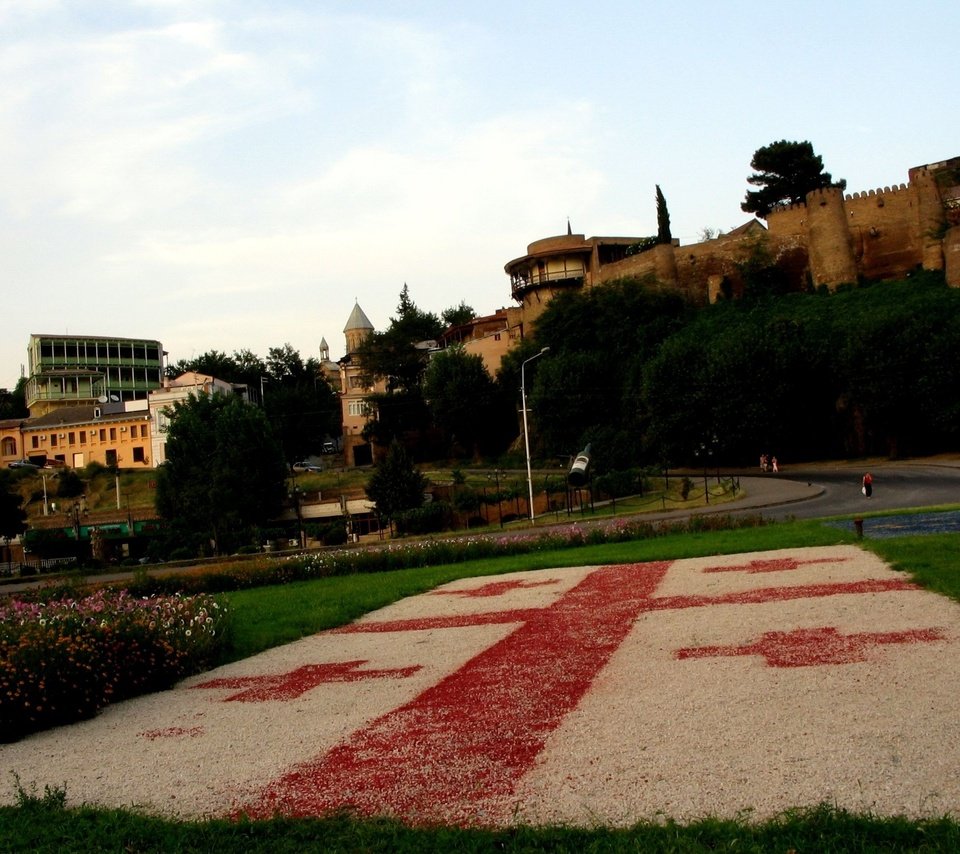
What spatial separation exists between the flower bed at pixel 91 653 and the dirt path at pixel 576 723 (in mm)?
350

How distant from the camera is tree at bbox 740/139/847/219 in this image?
88375 millimetres

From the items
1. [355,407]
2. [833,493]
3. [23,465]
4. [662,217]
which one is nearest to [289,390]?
[355,407]

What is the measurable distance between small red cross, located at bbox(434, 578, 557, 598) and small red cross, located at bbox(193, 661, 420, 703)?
662 cm

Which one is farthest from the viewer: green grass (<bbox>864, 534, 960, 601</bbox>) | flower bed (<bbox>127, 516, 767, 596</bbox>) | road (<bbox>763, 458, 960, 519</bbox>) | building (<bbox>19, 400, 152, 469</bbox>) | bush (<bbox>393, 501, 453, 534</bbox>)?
building (<bbox>19, 400, 152, 469</bbox>)

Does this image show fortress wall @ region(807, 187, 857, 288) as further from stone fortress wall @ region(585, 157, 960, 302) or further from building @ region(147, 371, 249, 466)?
building @ region(147, 371, 249, 466)

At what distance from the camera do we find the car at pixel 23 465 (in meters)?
91.6

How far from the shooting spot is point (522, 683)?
11.1 metres

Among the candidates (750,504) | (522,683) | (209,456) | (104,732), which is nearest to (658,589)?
(522,683)

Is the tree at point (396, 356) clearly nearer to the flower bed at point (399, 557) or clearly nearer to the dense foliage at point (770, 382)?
the dense foliage at point (770, 382)

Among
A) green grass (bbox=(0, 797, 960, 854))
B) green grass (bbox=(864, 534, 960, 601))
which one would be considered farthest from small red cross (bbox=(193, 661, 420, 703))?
green grass (bbox=(864, 534, 960, 601))

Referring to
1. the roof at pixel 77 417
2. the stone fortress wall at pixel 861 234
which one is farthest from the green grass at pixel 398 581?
the roof at pixel 77 417

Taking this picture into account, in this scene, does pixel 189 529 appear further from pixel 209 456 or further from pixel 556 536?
pixel 556 536

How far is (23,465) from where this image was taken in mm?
93062

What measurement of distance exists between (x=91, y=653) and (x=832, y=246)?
234 ft
